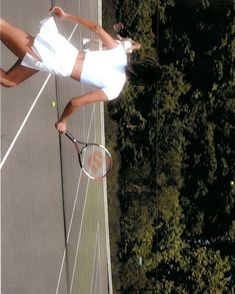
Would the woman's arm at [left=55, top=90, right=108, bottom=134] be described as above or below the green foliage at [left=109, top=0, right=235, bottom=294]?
below

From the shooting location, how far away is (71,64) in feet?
18.9

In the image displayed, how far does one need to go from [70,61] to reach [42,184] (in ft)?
10.3

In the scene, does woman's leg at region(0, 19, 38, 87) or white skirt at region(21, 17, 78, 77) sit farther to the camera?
white skirt at region(21, 17, 78, 77)

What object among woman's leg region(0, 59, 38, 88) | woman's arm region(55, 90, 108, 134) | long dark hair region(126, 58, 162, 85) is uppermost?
long dark hair region(126, 58, 162, 85)

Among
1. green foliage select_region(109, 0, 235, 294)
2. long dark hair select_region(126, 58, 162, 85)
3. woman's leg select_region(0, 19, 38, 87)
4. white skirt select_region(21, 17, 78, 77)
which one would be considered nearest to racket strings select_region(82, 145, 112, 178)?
long dark hair select_region(126, 58, 162, 85)

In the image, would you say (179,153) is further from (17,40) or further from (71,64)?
(17,40)

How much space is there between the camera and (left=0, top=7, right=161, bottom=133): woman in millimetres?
5531

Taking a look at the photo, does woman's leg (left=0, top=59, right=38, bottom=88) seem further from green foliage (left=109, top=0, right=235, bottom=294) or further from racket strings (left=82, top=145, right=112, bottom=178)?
green foliage (left=109, top=0, right=235, bottom=294)

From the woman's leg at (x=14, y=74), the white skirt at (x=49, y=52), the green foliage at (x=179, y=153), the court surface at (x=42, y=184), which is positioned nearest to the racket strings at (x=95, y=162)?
the court surface at (x=42, y=184)

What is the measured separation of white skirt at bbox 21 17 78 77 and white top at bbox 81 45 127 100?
0.63ft

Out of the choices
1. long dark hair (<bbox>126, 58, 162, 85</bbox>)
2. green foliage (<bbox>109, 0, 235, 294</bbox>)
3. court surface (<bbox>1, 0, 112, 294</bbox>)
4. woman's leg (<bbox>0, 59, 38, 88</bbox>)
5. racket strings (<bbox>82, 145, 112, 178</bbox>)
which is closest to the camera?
woman's leg (<bbox>0, 59, 38, 88</bbox>)

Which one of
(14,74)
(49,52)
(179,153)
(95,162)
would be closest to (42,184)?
(95,162)

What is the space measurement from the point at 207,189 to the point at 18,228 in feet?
33.3

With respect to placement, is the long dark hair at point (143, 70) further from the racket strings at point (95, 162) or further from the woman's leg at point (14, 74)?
the racket strings at point (95, 162)
